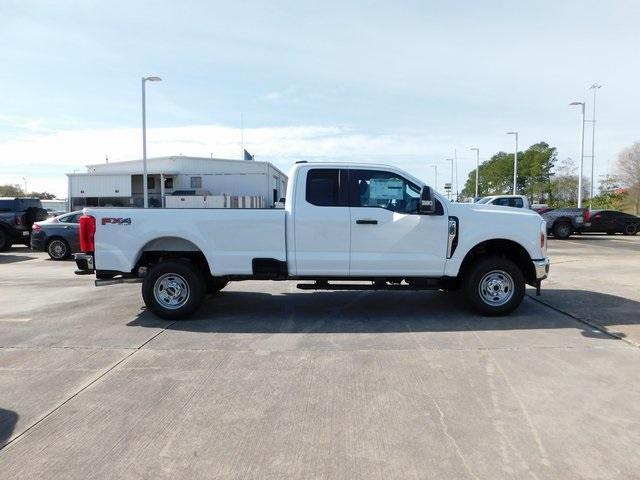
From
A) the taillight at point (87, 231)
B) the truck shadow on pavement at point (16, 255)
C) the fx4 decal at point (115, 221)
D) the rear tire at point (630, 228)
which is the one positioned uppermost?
the fx4 decal at point (115, 221)

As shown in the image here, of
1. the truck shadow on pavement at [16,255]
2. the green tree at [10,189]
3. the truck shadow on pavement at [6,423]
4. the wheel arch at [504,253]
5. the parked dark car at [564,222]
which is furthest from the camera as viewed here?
the green tree at [10,189]

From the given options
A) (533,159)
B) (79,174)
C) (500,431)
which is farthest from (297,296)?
(533,159)

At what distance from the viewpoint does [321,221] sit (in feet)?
23.0

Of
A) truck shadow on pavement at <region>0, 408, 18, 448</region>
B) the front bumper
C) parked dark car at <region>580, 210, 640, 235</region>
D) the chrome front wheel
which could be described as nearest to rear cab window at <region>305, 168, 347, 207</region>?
the chrome front wheel

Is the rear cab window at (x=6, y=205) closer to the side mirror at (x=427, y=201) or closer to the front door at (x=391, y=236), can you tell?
the front door at (x=391, y=236)

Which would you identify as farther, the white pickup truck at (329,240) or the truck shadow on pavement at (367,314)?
the white pickup truck at (329,240)

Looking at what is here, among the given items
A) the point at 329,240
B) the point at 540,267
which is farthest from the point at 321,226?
the point at 540,267

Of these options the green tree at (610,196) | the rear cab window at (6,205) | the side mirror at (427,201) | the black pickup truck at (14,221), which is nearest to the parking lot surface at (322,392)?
the side mirror at (427,201)

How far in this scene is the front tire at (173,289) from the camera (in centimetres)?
711

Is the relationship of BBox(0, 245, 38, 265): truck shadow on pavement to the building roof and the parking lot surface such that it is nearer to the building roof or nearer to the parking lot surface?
the parking lot surface

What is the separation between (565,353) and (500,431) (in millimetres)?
2259

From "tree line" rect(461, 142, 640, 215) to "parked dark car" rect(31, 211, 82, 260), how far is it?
176 feet

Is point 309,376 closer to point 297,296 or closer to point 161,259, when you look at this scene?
point 161,259

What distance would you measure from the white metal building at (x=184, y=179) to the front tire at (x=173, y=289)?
43823 mm
